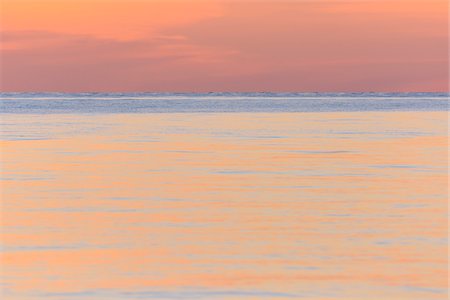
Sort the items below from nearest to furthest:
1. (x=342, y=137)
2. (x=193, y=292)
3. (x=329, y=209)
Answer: (x=193, y=292), (x=329, y=209), (x=342, y=137)

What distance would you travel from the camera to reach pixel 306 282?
7.20 meters

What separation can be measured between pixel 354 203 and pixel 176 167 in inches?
169

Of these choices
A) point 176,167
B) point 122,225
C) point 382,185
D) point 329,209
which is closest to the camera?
point 122,225

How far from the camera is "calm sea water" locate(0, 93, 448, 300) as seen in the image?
7.20m

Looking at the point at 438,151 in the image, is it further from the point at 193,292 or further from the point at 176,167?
the point at 193,292

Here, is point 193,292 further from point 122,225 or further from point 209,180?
point 209,180

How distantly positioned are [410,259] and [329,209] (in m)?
2.57

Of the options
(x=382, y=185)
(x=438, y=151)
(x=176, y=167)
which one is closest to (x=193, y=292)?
(x=382, y=185)

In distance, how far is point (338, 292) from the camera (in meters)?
6.93

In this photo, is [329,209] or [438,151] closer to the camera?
[329,209]

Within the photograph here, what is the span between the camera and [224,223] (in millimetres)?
9578

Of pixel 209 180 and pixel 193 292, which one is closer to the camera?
pixel 193 292

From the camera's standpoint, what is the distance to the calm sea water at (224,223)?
7203mm

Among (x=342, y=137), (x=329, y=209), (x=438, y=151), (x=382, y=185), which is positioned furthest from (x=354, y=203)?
(x=342, y=137)
